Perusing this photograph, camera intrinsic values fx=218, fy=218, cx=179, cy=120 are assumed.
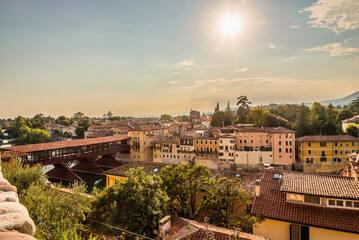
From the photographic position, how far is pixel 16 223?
4.99ft

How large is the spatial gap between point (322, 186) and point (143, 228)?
341 inches

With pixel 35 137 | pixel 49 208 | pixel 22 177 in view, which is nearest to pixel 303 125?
pixel 22 177

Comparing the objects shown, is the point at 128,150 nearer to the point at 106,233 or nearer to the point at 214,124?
the point at 214,124

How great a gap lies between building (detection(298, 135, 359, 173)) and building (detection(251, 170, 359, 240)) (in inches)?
1053

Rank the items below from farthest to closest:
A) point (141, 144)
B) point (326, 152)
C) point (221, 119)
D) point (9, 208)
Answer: point (221, 119) → point (141, 144) → point (326, 152) → point (9, 208)

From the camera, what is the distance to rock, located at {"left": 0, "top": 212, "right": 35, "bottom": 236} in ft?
4.80

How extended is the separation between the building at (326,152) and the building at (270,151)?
6.90 feet

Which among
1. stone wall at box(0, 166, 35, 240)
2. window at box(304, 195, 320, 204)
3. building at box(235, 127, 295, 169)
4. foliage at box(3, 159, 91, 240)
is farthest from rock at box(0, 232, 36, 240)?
building at box(235, 127, 295, 169)

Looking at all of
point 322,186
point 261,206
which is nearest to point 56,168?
point 261,206

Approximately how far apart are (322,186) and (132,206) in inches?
357

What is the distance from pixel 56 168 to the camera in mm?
35156

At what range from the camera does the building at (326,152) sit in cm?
3375

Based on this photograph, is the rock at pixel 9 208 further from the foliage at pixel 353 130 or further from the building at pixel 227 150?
the foliage at pixel 353 130

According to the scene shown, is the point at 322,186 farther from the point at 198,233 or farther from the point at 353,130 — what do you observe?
the point at 353,130
